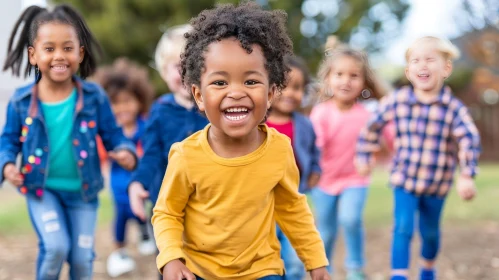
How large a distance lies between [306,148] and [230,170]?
7.01 ft

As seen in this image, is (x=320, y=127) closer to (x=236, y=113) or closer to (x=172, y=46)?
(x=172, y=46)

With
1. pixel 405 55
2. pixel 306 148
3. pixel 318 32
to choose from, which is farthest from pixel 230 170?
pixel 318 32

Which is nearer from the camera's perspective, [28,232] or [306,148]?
[306,148]

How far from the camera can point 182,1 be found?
20.4 metres

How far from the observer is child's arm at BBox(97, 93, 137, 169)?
406cm

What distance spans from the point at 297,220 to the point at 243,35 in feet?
2.95

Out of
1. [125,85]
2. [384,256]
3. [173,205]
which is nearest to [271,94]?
[173,205]

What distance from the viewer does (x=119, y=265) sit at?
6.24 m

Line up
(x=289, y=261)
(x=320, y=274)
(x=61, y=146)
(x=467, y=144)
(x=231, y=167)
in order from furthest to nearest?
(x=467, y=144) → (x=289, y=261) → (x=61, y=146) → (x=320, y=274) → (x=231, y=167)

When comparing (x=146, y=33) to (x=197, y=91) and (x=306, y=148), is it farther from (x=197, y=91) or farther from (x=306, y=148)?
(x=197, y=91)

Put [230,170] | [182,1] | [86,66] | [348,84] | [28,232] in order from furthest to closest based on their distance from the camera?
[182,1], [28,232], [348,84], [86,66], [230,170]

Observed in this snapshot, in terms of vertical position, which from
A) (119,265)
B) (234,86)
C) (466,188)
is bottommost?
(119,265)

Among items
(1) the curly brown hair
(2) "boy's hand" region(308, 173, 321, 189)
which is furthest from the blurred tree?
(2) "boy's hand" region(308, 173, 321, 189)

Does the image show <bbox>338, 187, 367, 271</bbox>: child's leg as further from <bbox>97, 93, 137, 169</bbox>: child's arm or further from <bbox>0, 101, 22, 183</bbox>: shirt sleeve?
<bbox>0, 101, 22, 183</bbox>: shirt sleeve
